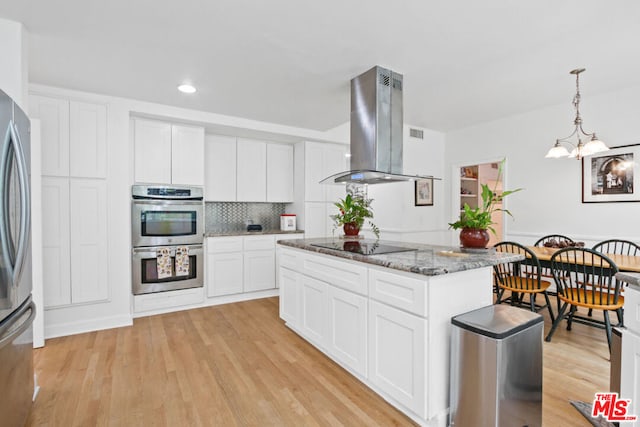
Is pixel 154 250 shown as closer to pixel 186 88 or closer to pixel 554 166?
pixel 186 88

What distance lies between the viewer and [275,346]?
9.50 feet

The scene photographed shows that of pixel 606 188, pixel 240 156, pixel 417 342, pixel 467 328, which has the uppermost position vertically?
pixel 240 156

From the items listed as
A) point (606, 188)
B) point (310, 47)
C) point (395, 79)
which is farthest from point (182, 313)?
point (606, 188)

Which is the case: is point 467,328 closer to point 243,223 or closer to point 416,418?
point 416,418

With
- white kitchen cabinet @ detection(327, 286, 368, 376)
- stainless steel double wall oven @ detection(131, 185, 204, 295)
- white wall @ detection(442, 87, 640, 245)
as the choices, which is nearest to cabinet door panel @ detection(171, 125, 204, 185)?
stainless steel double wall oven @ detection(131, 185, 204, 295)

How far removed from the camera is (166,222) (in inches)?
152

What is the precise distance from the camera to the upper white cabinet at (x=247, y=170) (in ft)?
14.8

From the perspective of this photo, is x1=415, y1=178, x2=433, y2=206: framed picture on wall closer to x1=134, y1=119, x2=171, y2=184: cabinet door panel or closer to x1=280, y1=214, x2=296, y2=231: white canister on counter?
x1=280, y1=214, x2=296, y2=231: white canister on counter

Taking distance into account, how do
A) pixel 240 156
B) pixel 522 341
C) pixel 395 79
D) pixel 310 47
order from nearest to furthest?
pixel 522 341
pixel 310 47
pixel 395 79
pixel 240 156

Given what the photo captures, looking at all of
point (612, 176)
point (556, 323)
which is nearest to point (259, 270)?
point (556, 323)

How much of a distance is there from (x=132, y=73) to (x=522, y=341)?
141 inches

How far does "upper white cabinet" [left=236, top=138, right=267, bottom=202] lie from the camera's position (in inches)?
186

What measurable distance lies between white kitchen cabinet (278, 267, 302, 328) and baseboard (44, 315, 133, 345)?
173cm

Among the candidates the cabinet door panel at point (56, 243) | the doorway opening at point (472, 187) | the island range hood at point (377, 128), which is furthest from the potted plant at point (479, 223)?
the cabinet door panel at point (56, 243)
